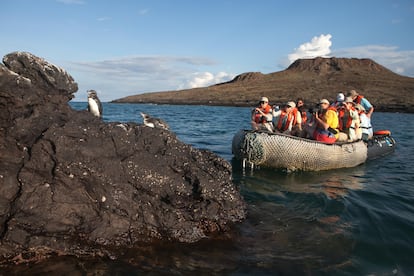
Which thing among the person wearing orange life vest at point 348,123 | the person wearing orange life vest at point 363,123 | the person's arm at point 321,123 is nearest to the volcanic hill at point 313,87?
the person wearing orange life vest at point 363,123

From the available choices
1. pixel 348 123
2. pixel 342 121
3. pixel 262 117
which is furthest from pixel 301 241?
pixel 342 121

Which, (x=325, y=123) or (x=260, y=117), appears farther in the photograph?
(x=260, y=117)

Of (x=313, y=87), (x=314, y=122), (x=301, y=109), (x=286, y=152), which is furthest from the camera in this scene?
(x=313, y=87)

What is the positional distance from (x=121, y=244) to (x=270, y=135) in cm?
625

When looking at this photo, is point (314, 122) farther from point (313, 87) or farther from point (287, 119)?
point (313, 87)

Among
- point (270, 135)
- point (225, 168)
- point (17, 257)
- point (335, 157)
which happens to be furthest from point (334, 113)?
point (17, 257)

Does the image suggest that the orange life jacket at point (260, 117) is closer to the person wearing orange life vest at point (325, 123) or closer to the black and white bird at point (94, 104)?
the person wearing orange life vest at point (325, 123)

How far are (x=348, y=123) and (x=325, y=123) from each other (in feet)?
6.45

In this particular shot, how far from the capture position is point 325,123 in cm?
1045

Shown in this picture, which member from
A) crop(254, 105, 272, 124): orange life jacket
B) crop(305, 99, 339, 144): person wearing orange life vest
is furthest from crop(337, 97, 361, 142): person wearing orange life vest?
crop(254, 105, 272, 124): orange life jacket

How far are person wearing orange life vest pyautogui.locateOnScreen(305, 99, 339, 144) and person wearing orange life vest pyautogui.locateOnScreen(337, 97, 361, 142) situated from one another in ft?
3.85

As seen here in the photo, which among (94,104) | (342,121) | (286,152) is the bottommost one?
(286,152)

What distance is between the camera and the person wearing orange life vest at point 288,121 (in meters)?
11.6

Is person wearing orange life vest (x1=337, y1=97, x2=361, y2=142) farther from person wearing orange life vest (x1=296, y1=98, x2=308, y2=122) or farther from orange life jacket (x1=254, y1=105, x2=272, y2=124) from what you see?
orange life jacket (x1=254, y1=105, x2=272, y2=124)
